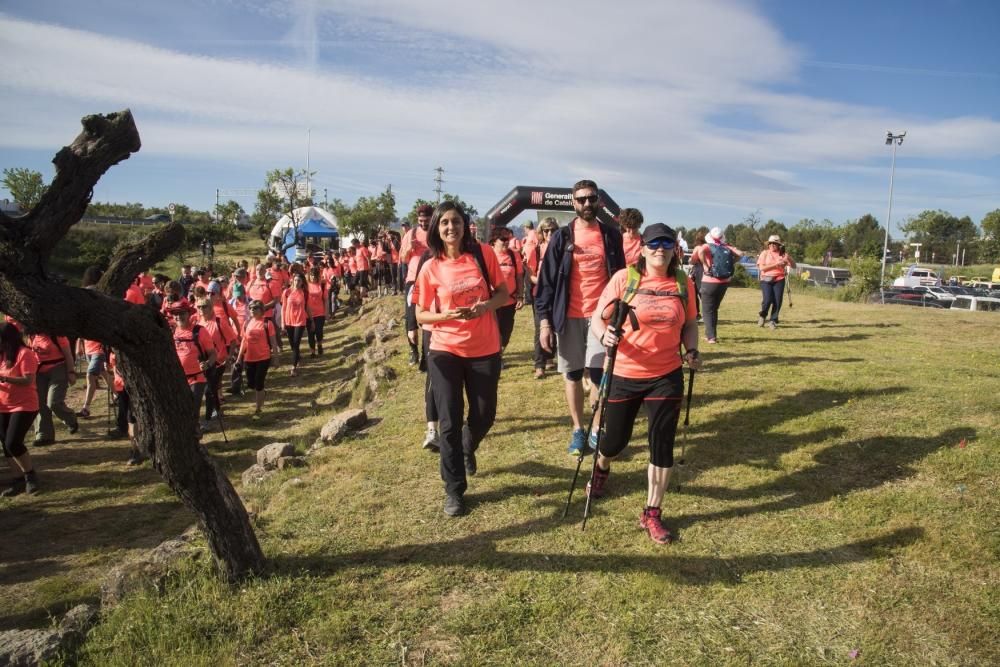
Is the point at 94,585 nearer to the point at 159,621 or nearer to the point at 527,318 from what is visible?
the point at 159,621

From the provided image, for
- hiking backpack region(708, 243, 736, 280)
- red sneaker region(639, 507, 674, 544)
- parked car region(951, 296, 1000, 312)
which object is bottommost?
red sneaker region(639, 507, 674, 544)

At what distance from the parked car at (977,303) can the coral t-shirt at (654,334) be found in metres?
22.4

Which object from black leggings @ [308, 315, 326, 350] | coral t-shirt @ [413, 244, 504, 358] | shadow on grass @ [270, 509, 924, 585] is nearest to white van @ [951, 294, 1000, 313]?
black leggings @ [308, 315, 326, 350]

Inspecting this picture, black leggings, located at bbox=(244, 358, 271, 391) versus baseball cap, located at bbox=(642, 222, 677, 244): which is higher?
baseball cap, located at bbox=(642, 222, 677, 244)

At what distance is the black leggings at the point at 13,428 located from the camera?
627 centimetres

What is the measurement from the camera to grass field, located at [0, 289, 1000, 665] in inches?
125

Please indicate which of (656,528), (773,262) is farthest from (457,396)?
(773,262)

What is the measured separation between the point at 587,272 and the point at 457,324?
58.3 inches

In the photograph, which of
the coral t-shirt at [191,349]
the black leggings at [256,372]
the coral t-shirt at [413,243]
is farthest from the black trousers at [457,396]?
the black leggings at [256,372]

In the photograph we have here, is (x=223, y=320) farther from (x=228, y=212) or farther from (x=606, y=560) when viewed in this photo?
(x=228, y=212)

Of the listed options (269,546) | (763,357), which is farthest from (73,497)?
(763,357)

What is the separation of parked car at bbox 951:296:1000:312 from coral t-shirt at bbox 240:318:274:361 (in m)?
22.7

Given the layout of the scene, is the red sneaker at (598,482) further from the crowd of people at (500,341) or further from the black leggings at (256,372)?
the black leggings at (256,372)

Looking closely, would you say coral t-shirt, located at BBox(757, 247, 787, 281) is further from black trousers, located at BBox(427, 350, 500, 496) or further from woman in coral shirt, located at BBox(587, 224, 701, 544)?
black trousers, located at BBox(427, 350, 500, 496)
